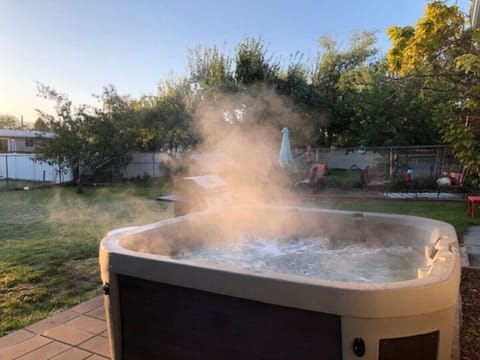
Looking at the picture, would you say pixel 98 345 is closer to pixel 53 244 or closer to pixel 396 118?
pixel 53 244

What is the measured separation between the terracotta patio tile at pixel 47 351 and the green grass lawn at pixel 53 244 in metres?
0.45

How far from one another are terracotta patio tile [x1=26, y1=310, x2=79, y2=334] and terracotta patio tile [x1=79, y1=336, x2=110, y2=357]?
425mm

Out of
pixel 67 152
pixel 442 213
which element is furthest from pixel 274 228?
pixel 67 152

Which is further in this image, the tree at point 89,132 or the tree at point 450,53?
the tree at point 89,132

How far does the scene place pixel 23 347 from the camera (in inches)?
94.6

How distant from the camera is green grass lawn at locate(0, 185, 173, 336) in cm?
317

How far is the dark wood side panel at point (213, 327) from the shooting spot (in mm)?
1636

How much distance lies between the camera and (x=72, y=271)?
12.9 feet

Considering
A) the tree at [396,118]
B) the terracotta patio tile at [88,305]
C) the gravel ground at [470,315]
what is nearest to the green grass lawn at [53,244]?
the terracotta patio tile at [88,305]

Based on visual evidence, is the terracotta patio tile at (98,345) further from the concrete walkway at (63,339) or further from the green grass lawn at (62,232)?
the green grass lawn at (62,232)

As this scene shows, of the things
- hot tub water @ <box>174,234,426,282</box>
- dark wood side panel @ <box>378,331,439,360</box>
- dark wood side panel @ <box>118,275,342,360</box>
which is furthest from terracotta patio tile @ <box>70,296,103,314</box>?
dark wood side panel @ <box>378,331,439,360</box>

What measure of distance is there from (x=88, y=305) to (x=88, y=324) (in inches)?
14.1

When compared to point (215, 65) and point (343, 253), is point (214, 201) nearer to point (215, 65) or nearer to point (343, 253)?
point (343, 253)

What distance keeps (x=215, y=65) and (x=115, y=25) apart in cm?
603
